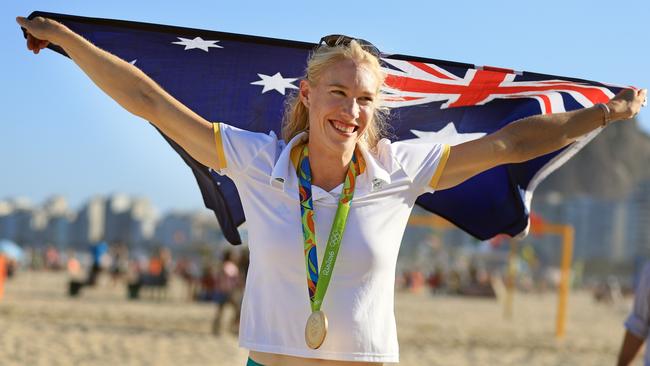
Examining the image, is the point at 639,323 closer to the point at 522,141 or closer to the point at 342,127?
the point at 522,141

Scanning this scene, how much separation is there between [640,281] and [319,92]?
228cm

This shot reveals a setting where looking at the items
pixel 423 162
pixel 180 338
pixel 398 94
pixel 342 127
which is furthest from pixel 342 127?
pixel 180 338

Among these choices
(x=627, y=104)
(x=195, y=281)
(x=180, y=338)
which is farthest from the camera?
(x=195, y=281)

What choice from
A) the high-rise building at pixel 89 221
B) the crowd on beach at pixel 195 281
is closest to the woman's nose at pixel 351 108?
the crowd on beach at pixel 195 281

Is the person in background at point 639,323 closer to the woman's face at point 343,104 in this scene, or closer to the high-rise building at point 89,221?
the woman's face at point 343,104

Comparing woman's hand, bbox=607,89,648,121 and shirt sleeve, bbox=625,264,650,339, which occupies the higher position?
woman's hand, bbox=607,89,648,121

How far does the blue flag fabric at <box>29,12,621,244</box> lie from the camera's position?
339 centimetres

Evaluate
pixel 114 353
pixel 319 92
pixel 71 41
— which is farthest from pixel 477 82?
pixel 114 353

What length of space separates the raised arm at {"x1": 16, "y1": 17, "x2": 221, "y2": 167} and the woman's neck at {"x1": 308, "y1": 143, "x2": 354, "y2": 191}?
0.26 m

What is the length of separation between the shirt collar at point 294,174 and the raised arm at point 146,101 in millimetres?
191

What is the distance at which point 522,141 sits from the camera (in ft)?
8.67

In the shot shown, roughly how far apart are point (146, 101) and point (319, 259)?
2.06ft

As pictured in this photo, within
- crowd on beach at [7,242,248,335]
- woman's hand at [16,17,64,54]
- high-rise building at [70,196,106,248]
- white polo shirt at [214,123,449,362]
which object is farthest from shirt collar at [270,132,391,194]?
high-rise building at [70,196,106,248]

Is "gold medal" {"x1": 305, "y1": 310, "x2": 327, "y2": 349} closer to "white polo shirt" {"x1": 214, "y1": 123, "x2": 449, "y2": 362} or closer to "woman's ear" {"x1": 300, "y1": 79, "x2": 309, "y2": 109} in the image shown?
"white polo shirt" {"x1": 214, "y1": 123, "x2": 449, "y2": 362}
